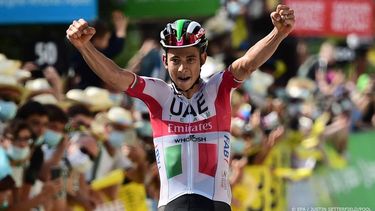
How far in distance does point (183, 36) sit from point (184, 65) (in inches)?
8.0

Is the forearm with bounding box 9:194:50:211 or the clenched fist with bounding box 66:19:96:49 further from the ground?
the clenched fist with bounding box 66:19:96:49

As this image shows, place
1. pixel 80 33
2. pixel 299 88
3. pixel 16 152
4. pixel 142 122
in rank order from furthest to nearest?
pixel 299 88
pixel 142 122
pixel 16 152
pixel 80 33

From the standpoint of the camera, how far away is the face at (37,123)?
432 inches

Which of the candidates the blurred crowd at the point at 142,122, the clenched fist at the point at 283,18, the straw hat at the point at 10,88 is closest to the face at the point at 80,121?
the blurred crowd at the point at 142,122

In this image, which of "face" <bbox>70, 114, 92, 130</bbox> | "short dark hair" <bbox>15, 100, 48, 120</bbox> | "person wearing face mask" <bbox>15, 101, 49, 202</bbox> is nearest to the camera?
"person wearing face mask" <bbox>15, 101, 49, 202</bbox>

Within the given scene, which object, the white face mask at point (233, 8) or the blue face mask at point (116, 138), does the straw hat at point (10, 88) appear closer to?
the blue face mask at point (116, 138)

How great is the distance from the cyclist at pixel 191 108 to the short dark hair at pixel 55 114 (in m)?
2.83

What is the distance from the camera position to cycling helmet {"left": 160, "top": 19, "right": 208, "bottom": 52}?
842 cm

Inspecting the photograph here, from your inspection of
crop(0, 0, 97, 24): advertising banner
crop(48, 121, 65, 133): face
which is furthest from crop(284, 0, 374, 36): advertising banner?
crop(48, 121, 65, 133): face

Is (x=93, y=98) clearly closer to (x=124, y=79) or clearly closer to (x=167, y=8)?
(x=167, y=8)

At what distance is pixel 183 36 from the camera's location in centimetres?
843

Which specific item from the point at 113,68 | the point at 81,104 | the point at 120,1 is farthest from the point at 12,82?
the point at 120,1

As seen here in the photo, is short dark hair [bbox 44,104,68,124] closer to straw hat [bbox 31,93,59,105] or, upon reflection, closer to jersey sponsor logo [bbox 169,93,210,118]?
straw hat [bbox 31,93,59,105]

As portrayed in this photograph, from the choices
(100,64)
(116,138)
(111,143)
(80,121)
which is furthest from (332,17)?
(100,64)
